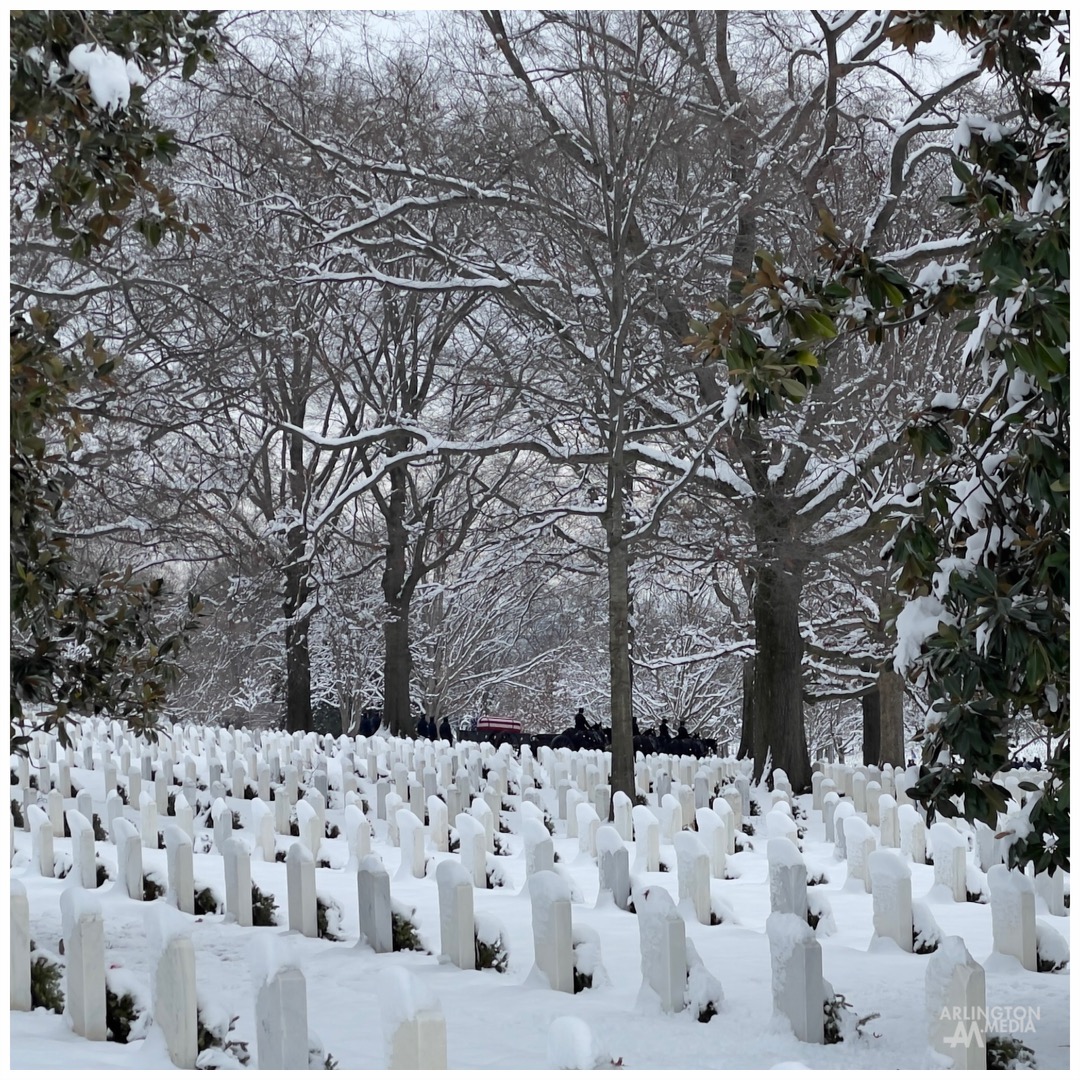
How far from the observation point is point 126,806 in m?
10.7

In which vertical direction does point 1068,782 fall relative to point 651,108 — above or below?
below

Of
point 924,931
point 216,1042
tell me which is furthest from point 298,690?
point 216,1042

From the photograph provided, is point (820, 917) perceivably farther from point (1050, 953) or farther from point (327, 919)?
point (327, 919)

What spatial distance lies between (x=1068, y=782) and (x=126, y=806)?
29.1 ft

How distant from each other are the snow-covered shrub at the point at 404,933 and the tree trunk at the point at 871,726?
48.1 ft

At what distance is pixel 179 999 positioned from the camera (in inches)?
163

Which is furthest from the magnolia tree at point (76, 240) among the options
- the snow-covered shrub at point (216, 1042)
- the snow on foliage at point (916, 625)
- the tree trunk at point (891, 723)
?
the tree trunk at point (891, 723)

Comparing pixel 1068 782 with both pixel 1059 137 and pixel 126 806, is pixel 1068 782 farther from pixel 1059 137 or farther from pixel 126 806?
pixel 126 806

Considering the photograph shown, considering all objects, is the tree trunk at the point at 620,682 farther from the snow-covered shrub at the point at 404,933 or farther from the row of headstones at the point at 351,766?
the snow-covered shrub at the point at 404,933

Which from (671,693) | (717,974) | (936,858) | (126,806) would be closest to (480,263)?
(126,806)

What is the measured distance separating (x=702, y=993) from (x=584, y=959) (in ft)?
1.99

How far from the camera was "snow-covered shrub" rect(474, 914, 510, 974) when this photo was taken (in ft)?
17.5

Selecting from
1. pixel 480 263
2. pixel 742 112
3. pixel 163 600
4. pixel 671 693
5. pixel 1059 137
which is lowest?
pixel 671 693

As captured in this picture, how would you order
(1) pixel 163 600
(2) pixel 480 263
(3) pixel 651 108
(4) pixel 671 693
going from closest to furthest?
(1) pixel 163 600
(3) pixel 651 108
(2) pixel 480 263
(4) pixel 671 693
